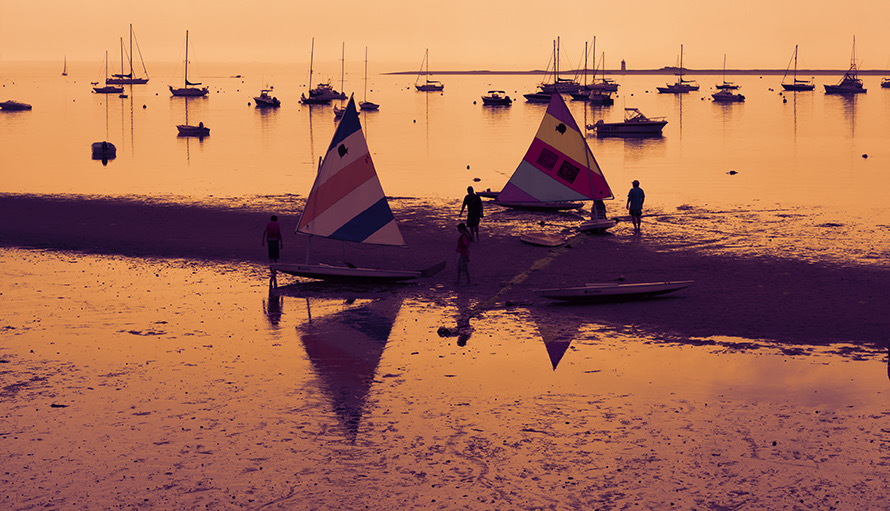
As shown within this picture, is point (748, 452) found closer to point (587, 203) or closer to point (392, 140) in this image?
point (587, 203)

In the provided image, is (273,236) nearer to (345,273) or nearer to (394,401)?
(345,273)

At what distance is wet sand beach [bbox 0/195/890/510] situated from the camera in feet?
50.4

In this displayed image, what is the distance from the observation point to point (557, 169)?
4191 cm

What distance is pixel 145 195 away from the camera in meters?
52.4

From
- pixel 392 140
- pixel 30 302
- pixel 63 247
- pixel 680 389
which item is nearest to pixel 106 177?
pixel 63 247

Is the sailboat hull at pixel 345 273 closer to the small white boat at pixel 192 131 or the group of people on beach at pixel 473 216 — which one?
the group of people on beach at pixel 473 216

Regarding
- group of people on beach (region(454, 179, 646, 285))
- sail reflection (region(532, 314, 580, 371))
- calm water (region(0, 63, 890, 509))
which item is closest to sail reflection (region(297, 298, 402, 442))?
calm water (region(0, 63, 890, 509))

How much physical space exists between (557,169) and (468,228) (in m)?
6.88

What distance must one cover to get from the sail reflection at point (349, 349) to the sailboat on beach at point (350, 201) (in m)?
3.38

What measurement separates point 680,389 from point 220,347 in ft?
34.8

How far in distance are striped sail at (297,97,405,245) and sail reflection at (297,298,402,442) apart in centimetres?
344

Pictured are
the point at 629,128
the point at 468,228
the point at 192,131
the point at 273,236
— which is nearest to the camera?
the point at 273,236

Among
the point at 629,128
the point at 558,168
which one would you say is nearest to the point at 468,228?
the point at 558,168

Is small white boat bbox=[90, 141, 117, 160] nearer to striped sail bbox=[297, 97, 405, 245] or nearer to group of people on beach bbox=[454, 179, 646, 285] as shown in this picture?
group of people on beach bbox=[454, 179, 646, 285]
